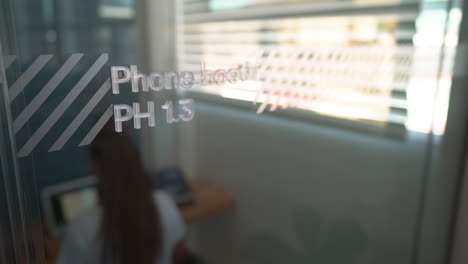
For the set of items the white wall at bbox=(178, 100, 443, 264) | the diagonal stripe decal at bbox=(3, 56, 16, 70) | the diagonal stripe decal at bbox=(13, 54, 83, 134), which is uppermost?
the diagonal stripe decal at bbox=(3, 56, 16, 70)

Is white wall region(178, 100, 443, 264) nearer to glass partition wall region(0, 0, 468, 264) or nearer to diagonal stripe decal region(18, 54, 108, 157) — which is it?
glass partition wall region(0, 0, 468, 264)

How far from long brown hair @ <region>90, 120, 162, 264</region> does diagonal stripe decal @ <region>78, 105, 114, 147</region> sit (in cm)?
6

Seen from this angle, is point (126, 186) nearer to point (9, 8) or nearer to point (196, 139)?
point (196, 139)

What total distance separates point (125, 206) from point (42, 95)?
0.85 ft

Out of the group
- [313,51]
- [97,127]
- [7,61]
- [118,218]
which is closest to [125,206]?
[118,218]

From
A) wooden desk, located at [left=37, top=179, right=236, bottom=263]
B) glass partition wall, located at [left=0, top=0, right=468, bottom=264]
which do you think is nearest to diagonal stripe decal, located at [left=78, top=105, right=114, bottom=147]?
glass partition wall, located at [left=0, top=0, right=468, bottom=264]

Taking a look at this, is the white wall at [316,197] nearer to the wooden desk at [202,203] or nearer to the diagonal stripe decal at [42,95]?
the wooden desk at [202,203]

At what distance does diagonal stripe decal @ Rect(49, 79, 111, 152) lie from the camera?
1.54 feet

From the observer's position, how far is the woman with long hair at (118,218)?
598 millimetres

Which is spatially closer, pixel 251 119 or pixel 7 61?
pixel 7 61

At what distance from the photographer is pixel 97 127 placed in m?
0.48

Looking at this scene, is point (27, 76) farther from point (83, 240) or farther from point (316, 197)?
point (316, 197)

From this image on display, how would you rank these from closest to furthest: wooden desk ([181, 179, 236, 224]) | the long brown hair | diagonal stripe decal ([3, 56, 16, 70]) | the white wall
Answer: diagonal stripe decal ([3, 56, 16, 70]), the long brown hair, wooden desk ([181, 179, 236, 224]), the white wall

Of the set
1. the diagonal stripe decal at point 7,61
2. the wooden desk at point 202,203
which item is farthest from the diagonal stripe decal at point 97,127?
the wooden desk at point 202,203
